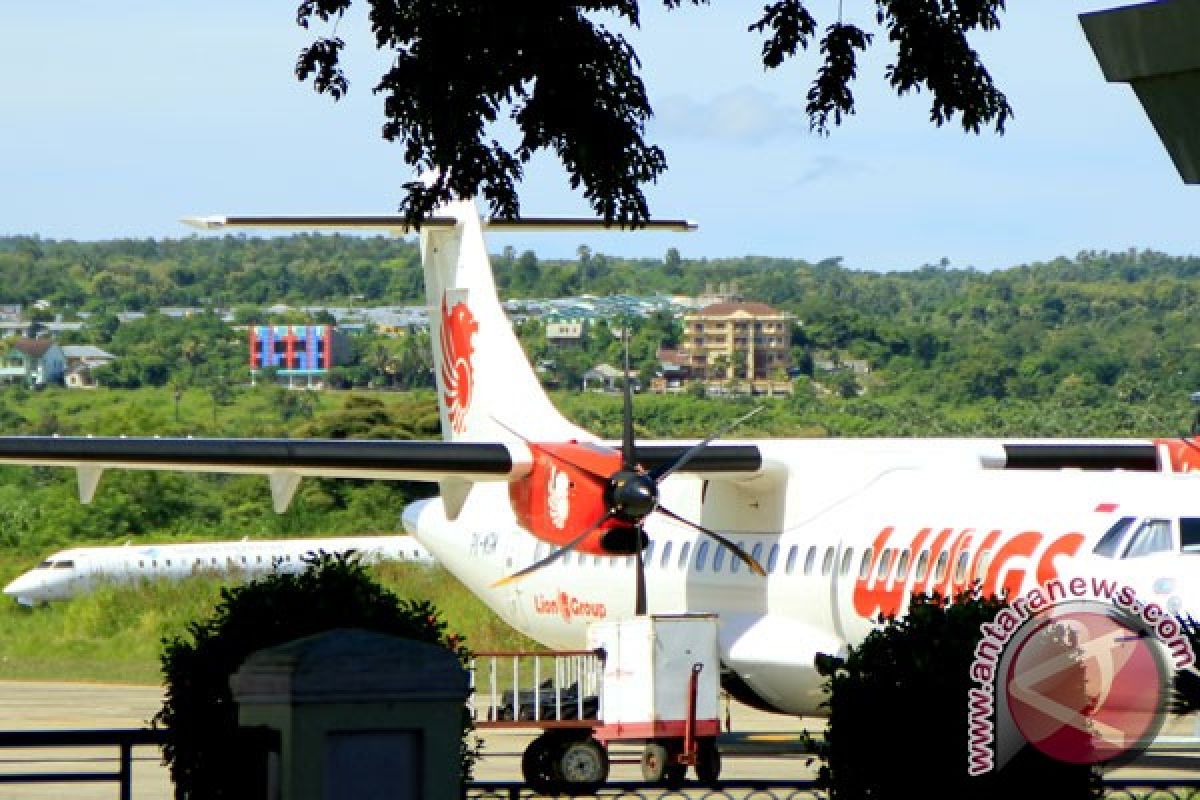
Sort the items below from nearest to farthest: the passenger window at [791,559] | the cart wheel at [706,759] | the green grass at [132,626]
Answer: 1. the cart wheel at [706,759]
2. the passenger window at [791,559]
3. the green grass at [132,626]

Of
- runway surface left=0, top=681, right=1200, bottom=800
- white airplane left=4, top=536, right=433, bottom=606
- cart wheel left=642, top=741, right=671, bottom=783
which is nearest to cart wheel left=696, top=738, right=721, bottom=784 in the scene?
cart wheel left=642, top=741, right=671, bottom=783

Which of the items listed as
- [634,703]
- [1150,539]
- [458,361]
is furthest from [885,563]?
[458,361]

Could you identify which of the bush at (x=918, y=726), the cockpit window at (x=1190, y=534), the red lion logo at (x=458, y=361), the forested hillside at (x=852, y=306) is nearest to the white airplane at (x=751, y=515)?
the cockpit window at (x=1190, y=534)

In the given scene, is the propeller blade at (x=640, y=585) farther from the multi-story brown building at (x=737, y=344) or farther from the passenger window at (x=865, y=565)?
the multi-story brown building at (x=737, y=344)

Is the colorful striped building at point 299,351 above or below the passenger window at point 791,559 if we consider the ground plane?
below

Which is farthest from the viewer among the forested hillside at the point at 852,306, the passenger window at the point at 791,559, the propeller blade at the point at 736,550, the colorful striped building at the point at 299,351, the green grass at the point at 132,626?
the colorful striped building at the point at 299,351

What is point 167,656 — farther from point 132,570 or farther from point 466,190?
point 132,570

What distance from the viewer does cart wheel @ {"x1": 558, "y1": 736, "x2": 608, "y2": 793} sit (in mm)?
16047

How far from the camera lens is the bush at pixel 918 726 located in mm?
7672

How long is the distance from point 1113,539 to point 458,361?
405 inches

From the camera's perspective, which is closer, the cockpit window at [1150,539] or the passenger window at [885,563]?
the cockpit window at [1150,539]

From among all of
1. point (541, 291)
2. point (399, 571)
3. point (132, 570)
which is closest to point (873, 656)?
point (399, 571)

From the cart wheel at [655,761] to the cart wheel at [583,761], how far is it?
41 cm

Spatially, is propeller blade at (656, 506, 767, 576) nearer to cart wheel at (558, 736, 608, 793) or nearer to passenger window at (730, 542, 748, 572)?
passenger window at (730, 542, 748, 572)
